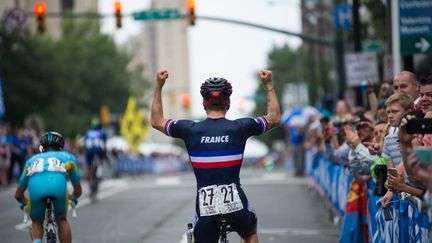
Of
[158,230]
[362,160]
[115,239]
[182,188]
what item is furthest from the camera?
[182,188]

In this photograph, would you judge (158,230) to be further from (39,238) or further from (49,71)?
(49,71)

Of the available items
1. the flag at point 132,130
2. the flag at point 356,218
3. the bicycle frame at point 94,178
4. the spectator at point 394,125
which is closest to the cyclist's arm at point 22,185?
the spectator at point 394,125

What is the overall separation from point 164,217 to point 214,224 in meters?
11.5

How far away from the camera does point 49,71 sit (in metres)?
66.0

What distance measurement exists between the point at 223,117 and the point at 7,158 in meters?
23.8

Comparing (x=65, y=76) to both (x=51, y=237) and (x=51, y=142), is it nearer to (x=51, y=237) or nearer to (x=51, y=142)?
(x=51, y=142)

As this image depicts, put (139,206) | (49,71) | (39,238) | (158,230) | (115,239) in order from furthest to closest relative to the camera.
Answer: (49,71), (139,206), (158,230), (115,239), (39,238)

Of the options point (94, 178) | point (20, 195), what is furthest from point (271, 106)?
point (94, 178)

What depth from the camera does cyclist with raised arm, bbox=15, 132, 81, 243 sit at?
11.2 m

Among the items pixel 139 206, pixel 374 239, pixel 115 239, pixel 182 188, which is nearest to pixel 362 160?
pixel 374 239

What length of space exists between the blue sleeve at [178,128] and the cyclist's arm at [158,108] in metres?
0.05

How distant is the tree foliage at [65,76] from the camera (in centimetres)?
6112

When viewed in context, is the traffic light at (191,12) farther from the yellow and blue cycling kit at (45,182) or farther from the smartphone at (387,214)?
the smartphone at (387,214)

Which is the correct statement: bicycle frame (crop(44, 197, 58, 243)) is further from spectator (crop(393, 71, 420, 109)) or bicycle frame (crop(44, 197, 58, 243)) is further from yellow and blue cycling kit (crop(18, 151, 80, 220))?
spectator (crop(393, 71, 420, 109))
